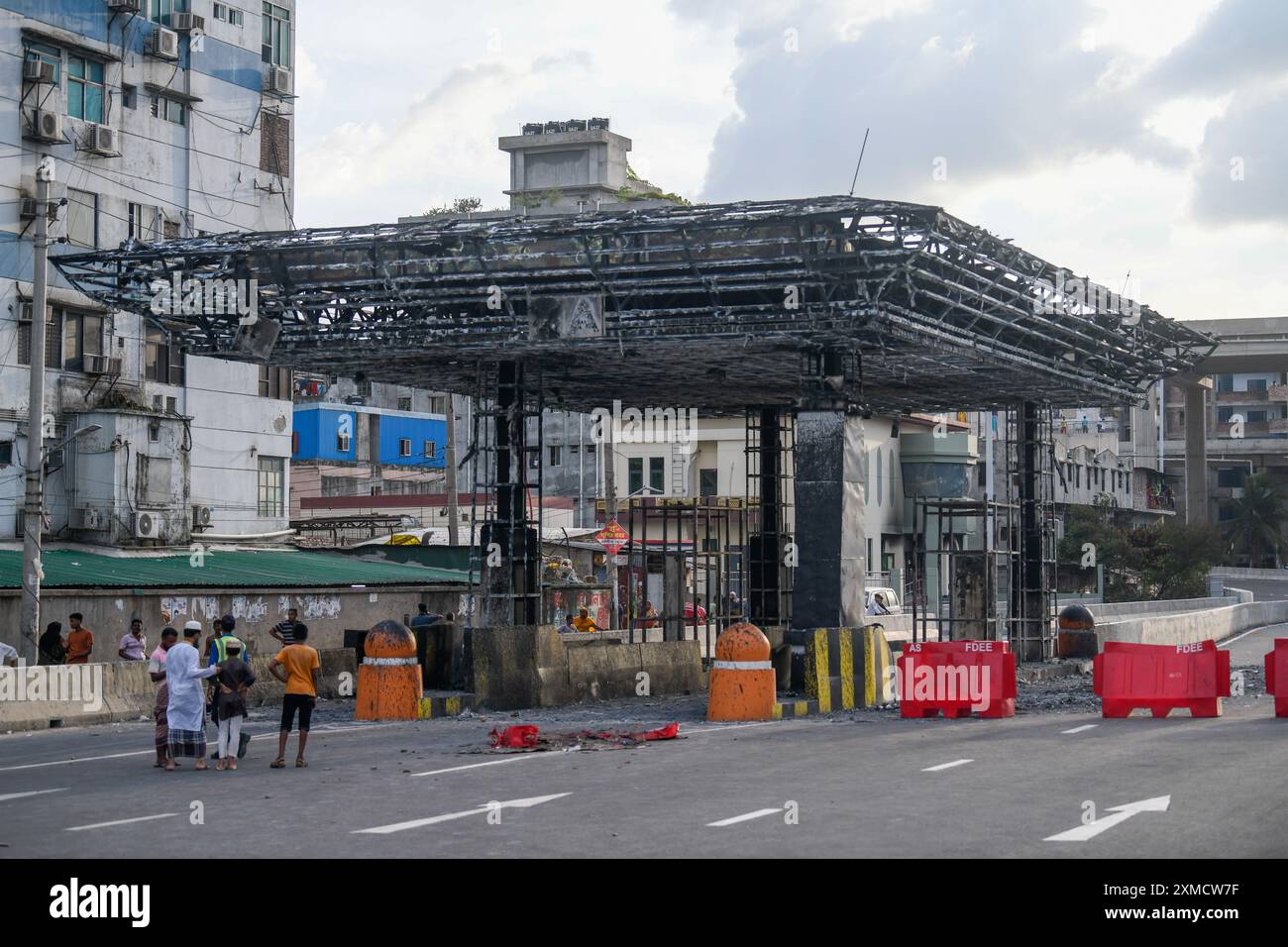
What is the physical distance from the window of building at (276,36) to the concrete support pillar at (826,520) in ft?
91.6

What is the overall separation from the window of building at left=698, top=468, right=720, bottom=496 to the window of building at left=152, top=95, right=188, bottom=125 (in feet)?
116

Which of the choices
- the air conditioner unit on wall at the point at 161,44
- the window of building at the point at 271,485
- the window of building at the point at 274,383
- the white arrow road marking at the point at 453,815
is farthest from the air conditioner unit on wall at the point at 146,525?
the white arrow road marking at the point at 453,815

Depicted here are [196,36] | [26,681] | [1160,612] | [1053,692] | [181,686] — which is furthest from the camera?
[1160,612]

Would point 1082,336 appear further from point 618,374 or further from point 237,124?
point 237,124

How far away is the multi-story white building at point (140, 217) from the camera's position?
41.1 m

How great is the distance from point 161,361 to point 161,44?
8312 mm

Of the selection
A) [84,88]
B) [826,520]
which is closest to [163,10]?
[84,88]

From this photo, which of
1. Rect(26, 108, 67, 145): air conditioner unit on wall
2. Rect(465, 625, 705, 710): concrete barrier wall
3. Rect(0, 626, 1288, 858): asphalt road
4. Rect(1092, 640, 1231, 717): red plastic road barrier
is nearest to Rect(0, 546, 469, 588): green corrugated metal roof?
Rect(26, 108, 67, 145): air conditioner unit on wall

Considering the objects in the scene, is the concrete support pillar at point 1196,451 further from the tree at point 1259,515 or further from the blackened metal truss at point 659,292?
the blackened metal truss at point 659,292

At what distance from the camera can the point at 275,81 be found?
49.8m

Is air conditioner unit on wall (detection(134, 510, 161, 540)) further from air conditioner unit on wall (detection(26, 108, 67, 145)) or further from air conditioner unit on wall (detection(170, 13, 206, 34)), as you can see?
air conditioner unit on wall (detection(170, 13, 206, 34))

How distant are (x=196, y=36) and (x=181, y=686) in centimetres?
3144
